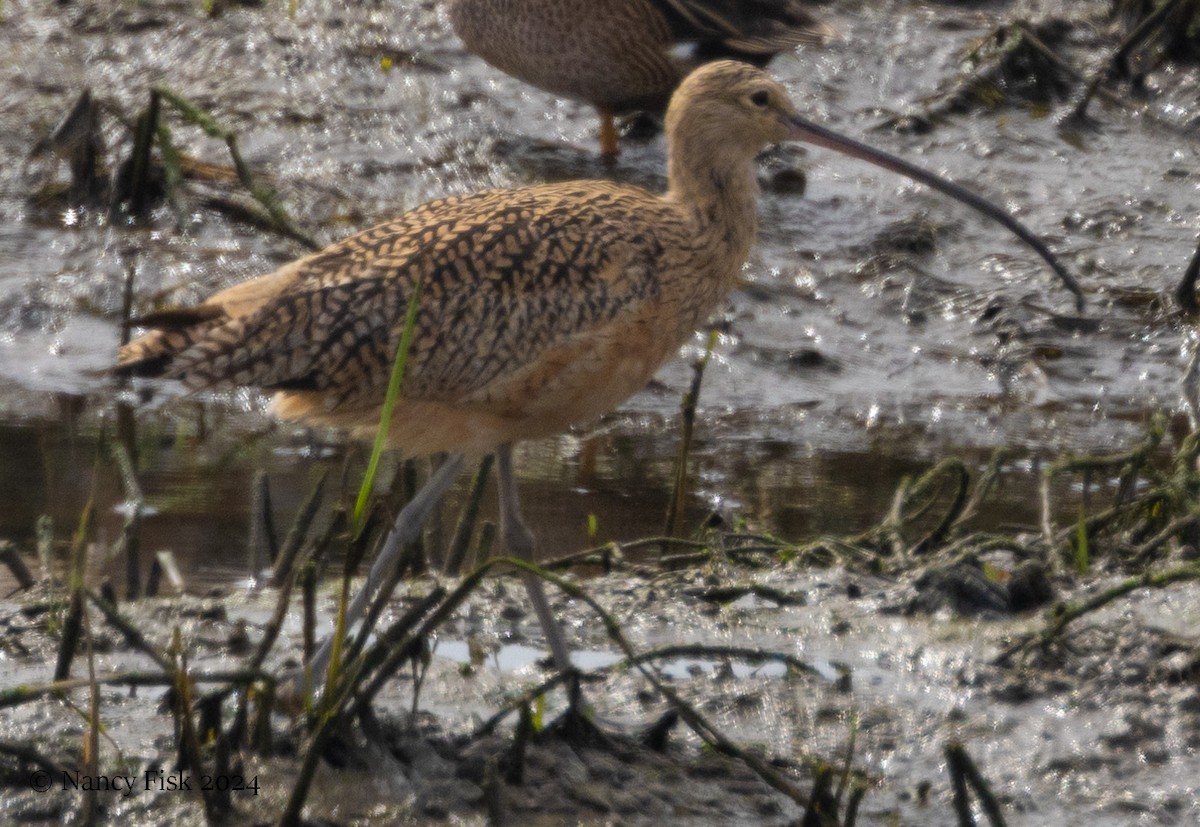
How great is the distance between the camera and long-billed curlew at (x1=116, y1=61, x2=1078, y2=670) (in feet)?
13.2

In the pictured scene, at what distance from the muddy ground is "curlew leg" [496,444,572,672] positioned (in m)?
0.11

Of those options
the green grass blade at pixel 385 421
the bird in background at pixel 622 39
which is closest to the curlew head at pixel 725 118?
the green grass blade at pixel 385 421

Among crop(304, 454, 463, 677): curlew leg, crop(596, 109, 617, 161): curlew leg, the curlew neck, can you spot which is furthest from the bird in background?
crop(304, 454, 463, 677): curlew leg

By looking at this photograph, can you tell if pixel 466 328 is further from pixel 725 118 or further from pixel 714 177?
pixel 725 118

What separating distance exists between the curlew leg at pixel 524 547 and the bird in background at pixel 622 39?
3.84m

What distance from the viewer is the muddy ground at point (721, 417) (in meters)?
3.88

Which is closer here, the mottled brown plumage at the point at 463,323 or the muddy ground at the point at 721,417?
the muddy ground at the point at 721,417

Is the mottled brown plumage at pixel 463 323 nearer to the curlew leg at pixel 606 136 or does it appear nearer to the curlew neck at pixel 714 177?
the curlew neck at pixel 714 177

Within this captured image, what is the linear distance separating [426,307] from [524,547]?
0.78m

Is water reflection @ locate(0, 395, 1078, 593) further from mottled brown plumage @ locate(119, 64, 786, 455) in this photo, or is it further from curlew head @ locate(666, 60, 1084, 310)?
curlew head @ locate(666, 60, 1084, 310)

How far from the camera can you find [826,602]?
479 centimetres

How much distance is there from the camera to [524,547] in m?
4.61

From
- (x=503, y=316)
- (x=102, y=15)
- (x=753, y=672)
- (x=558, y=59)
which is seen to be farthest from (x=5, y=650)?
(x=102, y=15)

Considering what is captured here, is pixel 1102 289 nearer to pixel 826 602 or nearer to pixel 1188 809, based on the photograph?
pixel 826 602
